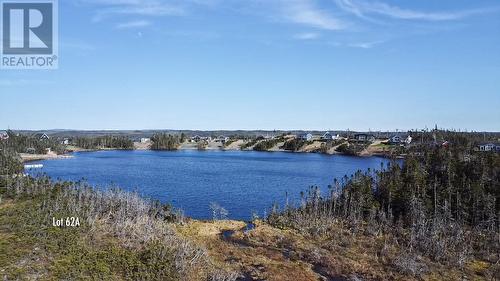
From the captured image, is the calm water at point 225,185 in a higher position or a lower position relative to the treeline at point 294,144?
lower

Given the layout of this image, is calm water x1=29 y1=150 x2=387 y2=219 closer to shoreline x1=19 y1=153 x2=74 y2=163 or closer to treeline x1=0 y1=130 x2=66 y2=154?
shoreline x1=19 y1=153 x2=74 y2=163

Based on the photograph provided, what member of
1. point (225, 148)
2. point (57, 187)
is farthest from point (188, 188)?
point (225, 148)

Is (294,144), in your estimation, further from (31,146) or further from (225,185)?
(225,185)

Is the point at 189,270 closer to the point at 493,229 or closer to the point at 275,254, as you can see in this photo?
the point at 275,254

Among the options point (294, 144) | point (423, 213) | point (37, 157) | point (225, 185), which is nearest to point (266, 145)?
point (294, 144)

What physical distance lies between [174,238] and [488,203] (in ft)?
89.2

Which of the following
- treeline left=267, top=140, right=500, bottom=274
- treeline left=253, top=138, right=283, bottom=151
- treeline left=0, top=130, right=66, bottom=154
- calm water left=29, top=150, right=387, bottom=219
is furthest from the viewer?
treeline left=253, top=138, right=283, bottom=151

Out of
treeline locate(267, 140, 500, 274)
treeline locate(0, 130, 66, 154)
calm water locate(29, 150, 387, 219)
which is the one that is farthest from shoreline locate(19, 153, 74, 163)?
treeline locate(267, 140, 500, 274)

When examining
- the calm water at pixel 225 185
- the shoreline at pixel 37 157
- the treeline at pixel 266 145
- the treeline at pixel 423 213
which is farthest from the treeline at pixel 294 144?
the treeline at pixel 423 213

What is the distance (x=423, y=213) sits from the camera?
3859 centimetres

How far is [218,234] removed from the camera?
38.9 meters

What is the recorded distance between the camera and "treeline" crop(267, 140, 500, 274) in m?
33.4

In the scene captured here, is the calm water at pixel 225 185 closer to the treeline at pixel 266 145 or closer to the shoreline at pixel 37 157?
the shoreline at pixel 37 157

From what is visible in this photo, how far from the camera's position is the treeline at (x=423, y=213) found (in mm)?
33438
